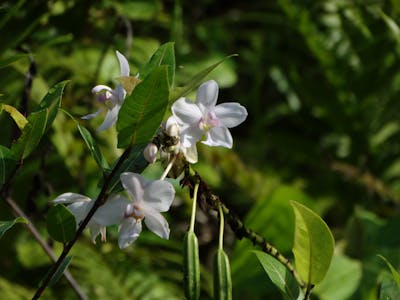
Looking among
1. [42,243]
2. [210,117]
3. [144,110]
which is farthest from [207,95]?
[42,243]

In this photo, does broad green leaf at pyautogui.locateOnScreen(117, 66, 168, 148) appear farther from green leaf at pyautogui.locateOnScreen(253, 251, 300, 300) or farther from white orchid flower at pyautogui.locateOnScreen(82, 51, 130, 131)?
green leaf at pyautogui.locateOnScreen(253, 251, 300, 300)

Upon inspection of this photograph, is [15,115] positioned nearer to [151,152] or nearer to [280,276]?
[151,152]

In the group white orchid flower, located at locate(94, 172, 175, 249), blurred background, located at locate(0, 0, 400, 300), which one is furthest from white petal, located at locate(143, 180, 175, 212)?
blurred background, located at locate(0, 0, 400, 300)

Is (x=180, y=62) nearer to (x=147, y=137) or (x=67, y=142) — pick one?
(x=67, y=142)

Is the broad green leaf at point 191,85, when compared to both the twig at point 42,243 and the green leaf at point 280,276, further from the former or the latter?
the twig at point 42,243

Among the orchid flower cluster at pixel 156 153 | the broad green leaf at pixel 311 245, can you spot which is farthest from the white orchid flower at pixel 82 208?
the broad green leaf at pixel 311 245

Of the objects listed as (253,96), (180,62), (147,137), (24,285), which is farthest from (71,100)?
(147,137)
